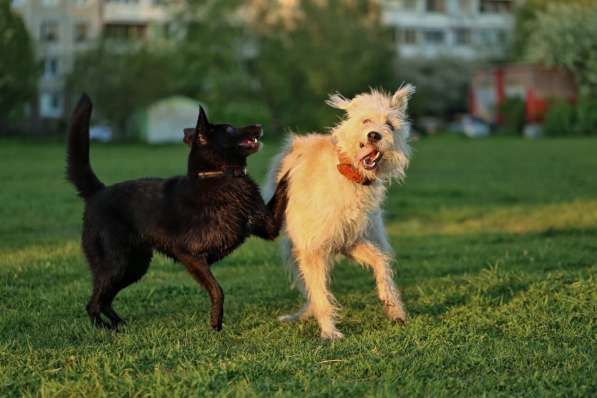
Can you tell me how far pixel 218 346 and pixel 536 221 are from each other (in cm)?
982

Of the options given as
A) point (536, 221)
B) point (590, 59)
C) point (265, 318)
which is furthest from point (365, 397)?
point (590, 59)

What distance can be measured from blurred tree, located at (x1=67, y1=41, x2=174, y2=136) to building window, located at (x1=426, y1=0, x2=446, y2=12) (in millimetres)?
48425

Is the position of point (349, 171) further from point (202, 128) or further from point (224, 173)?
point (202, 128)

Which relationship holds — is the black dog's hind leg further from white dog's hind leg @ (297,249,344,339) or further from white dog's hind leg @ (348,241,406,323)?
white dog's hind leg @ (348,241,406,323)

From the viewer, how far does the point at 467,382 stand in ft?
17.7

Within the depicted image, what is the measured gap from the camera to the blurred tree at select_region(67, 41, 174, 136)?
5166cm

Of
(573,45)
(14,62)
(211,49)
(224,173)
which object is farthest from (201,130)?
(573,45)

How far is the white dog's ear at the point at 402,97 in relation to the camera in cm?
748

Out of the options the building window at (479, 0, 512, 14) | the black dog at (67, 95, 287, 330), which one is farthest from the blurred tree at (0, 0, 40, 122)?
the building window at (479, 0, 512, 14)

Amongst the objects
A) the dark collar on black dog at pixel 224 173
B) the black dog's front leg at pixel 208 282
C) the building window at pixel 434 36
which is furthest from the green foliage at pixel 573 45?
the black dog's front leg at pixel 208 282

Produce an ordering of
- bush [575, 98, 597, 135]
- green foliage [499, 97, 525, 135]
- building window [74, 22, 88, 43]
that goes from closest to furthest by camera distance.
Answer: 1. bush [575, 98, 597, 135]
2. green foliage [499, 97, 525, 135]
3. building window [74, 22, 88, 43]

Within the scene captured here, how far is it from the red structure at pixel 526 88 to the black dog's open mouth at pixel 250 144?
2121 inches

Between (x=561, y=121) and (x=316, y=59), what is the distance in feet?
48.0

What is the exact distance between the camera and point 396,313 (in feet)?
24.3
